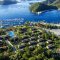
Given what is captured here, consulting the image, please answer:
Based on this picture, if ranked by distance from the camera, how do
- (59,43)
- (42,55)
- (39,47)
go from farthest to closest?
(59,43), (39,47), (42,55)

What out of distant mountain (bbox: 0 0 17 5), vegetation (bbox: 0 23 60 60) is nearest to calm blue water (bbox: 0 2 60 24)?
vegetation (bbox: 0 23 60 60)

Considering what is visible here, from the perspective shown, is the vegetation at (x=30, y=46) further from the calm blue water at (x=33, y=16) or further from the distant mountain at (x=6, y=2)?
the distant mountain at (x=6, y=2)

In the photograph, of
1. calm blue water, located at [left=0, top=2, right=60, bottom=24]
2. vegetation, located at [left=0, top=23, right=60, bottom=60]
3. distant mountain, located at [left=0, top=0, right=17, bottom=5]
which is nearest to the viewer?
vegetation, located at [left=0, top=23, right=60, bottom=60]

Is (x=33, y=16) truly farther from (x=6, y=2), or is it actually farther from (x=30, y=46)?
(x=6, y=2)

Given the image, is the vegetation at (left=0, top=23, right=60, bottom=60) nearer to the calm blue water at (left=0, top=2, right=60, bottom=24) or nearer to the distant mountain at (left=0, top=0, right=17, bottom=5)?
the calm blue water at (left=0, top=2, right=60, bottom=24)

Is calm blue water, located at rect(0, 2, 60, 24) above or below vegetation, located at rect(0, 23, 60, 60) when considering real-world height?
below

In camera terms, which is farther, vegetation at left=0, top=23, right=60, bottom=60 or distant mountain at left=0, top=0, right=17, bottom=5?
distant mountain at left=0, top=0, right=17, bottom=5

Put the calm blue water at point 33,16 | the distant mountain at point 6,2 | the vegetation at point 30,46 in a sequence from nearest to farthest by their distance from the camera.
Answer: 1. the vegetation at point 30,46
2. the calm blue water at point 33,16
3. the distant mountain at point 6,2

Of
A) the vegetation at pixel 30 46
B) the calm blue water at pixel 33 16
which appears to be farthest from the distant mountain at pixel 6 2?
the vegetation at pixel 30 46

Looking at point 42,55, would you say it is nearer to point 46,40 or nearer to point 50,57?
point 50,57

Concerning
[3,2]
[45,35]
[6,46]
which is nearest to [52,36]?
[45,35]

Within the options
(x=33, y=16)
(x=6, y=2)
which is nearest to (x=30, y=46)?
(x=33, y=16)
